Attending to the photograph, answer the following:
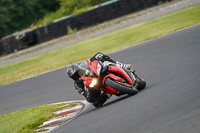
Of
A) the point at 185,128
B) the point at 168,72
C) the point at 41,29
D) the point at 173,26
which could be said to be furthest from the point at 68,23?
the point at 185,128

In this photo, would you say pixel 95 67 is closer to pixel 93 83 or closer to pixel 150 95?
pixel 93 83

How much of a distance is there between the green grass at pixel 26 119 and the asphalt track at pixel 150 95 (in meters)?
0.89

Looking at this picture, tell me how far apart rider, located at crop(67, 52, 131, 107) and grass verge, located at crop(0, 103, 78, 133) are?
4.13 ft

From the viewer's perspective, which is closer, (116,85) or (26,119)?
(116,85)

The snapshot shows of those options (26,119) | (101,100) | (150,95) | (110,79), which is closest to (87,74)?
(110,79)

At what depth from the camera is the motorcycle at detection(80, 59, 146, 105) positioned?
8.44 meters

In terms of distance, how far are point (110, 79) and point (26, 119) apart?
2.78 metres

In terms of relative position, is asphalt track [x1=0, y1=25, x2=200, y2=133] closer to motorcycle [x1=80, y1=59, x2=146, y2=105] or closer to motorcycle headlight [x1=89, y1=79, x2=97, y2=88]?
motorcycle [x1=80, y1=59, x2=146, y2=105]

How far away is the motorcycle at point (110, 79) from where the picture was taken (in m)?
8.44

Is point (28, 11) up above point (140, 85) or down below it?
below

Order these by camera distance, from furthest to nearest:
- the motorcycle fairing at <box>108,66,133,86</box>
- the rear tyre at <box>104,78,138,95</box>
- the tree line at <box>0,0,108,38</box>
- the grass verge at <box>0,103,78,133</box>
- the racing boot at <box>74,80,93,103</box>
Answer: the tree line at <box>0,0,108,38</box>
the grass verge at <box>0,103,78,133</box>
the racing boot at <box>74,80,93,103</box>
the motorcycle fairing at <box>108,66,133,86</box>
the rear tyre at <box>104,78,138,95</box>

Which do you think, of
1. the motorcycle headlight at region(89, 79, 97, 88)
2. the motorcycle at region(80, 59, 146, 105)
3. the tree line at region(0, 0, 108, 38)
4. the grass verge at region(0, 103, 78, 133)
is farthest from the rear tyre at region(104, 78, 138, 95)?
the tree line at region(0, 0, 108, 38)

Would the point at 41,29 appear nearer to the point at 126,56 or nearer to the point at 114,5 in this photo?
Answer: the point at 114,5

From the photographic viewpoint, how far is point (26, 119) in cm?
1030
